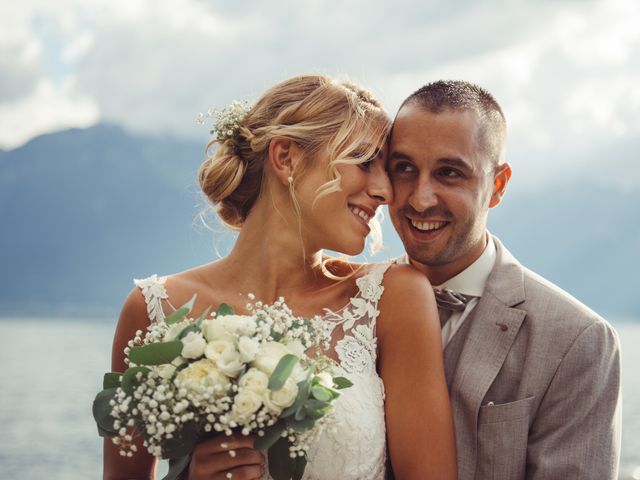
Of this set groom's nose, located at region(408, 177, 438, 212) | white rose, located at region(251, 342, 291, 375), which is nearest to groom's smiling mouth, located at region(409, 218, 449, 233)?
groom's nose, located at region(408, 177, 438, 212)

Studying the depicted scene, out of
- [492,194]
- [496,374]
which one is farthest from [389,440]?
[492,194]

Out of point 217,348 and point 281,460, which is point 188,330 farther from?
point 281,460

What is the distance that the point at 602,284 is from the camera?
19625 centimetres

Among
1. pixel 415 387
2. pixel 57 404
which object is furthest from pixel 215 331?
pixel 57 404

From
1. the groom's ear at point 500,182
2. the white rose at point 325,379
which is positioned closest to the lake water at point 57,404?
the groom's ear at point 500,182

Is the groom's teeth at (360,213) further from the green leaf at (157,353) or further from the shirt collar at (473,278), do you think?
the green leaf at (157,353)

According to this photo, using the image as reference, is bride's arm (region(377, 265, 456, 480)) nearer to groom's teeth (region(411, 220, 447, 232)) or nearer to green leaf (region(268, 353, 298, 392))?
groom's teeth (region(411, 220, 447, 232))

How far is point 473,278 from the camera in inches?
178

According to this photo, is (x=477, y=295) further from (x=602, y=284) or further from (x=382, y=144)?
(x=602, y=284)

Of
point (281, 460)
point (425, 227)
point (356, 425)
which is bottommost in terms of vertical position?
point (281, 460)

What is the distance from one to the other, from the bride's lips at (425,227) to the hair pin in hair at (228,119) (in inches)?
45.7

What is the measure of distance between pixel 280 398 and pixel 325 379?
30 centimetres

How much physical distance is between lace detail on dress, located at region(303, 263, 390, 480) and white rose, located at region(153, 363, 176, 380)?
0.80 meters

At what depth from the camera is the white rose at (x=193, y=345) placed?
3111mm
